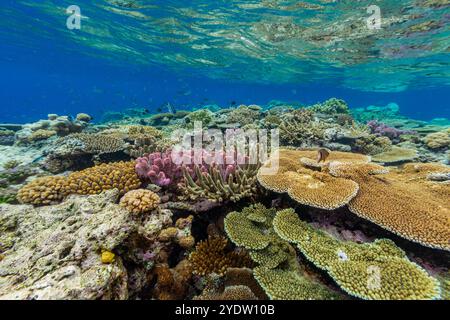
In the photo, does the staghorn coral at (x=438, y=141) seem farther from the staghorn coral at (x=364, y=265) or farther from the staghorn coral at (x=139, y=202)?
the staghorn coral at (x=139, y=202)

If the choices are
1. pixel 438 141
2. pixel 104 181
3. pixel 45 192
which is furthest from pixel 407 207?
pixel 438 141

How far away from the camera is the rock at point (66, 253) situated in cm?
209

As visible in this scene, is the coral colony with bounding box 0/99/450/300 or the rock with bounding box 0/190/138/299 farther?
the coral colony with bounding box 0/99/450/300

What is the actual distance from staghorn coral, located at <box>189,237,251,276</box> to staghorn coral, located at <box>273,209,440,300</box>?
711 mm

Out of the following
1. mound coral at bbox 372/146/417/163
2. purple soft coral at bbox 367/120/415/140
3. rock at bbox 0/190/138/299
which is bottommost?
rock at bbox 0/190/138/299

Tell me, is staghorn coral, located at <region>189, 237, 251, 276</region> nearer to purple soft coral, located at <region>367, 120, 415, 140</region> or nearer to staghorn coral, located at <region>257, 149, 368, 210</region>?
staghorn coral, located at <region>257, 149, 368, 210</region>

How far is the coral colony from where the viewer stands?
238 centimetres

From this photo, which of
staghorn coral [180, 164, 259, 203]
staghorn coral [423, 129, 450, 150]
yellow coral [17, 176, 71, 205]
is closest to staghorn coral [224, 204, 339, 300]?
staghorn coral [180, 164, 259, 203]

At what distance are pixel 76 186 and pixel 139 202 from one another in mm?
1999

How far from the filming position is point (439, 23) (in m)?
16.1

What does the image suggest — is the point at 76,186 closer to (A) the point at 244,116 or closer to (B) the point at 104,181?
(B) the point at 104,181

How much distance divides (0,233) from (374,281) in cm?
479

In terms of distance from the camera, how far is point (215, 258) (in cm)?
320
